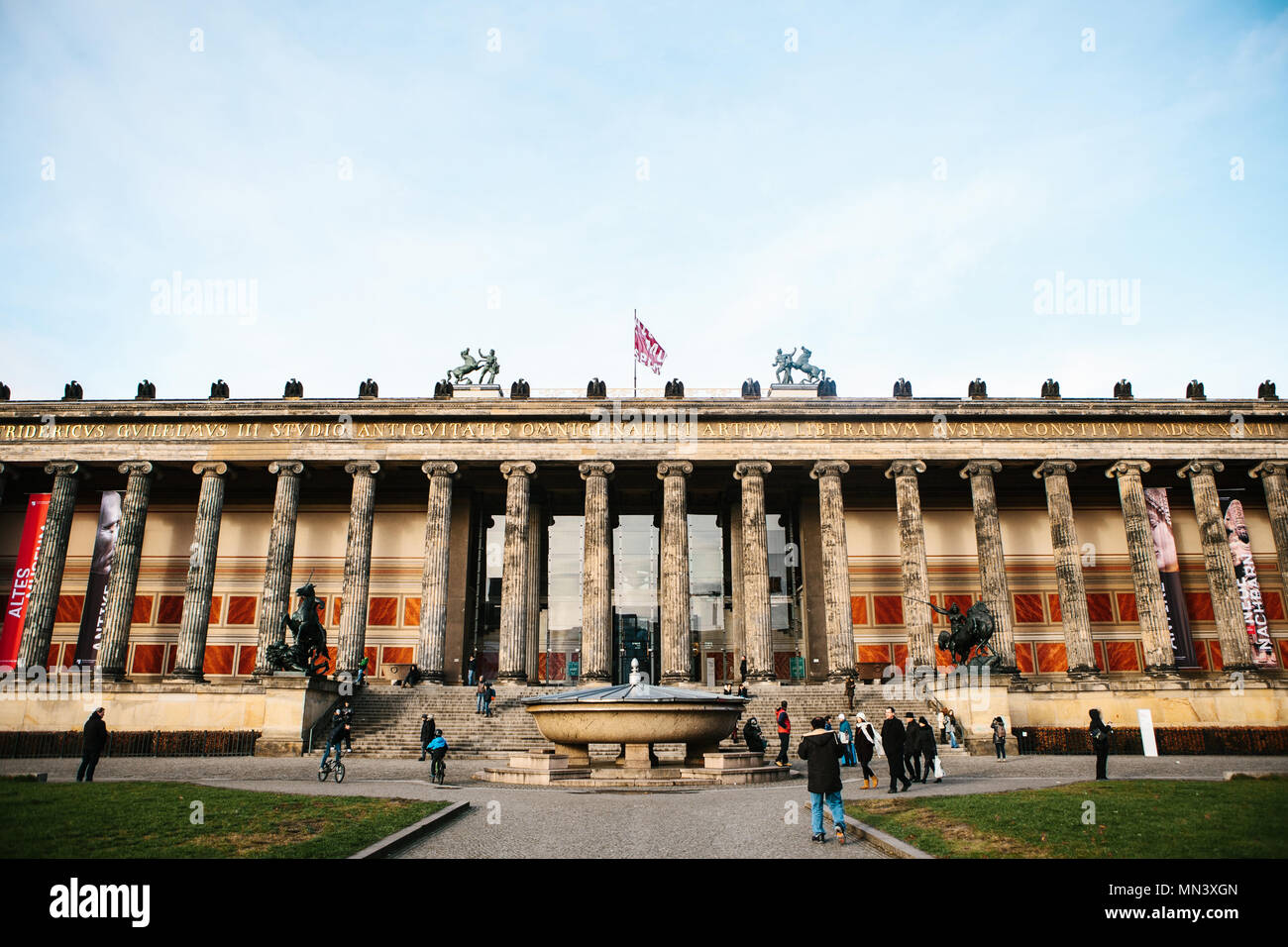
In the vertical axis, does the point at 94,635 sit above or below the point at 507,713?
above

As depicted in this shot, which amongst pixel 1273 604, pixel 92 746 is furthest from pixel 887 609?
pixel 92 746

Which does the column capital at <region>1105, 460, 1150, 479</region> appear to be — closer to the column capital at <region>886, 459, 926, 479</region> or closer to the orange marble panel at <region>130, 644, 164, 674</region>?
the column capital at <region>886, 459, 926, 479</region>

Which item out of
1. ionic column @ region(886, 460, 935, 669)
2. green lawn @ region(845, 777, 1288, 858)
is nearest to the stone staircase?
ionic column @ region(886, 460, 935, 669)

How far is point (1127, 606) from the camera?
44188 mm

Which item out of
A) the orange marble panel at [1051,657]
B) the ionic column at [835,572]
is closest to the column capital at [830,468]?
the ionic column at [835,572]

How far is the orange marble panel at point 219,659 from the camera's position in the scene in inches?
1715
